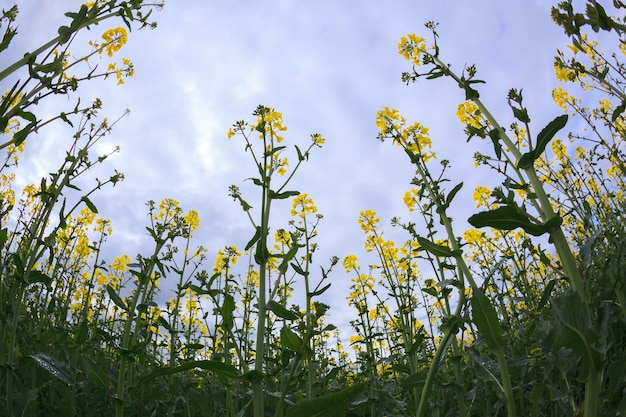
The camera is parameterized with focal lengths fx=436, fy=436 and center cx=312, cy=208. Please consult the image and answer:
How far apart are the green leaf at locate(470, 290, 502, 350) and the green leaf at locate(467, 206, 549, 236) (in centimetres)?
25

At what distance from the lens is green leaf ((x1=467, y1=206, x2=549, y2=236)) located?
1.47 meters

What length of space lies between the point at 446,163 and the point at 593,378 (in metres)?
2.08

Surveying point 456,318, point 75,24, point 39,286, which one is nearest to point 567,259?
point 456,318

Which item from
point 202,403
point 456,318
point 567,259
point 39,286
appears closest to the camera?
point 567,259

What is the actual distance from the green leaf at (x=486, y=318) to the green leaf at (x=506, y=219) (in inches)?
9.8

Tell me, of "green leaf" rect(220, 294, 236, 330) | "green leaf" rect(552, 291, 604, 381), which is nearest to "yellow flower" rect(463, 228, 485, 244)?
"green leaf" rect(220, 294, 236, 330)

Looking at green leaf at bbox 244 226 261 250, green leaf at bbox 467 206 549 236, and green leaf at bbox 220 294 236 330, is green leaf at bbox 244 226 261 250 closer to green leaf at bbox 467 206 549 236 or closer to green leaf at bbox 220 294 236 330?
green leaf at bbox 220 294 236 330

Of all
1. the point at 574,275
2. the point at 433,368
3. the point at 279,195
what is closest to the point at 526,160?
the point at 574,275

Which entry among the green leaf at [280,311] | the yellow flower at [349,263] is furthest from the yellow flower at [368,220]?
the green leaf at [280,311]

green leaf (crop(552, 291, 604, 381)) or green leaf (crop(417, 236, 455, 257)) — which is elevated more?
green leaf (crop(417, 236, 455, 257))

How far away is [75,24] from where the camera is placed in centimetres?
208

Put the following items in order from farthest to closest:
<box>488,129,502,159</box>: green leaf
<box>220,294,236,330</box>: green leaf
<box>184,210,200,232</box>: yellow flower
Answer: <box>184,210,200,232</box>: yellow flower
<box>488,129,502,159</box>: green leaf
<box>220,294,236,330</box>: green leaf

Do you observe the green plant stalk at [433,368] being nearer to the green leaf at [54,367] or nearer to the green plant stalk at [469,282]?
the green plant stalk at [469,282]

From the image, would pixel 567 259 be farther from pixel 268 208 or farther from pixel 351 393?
pixel 268 208
